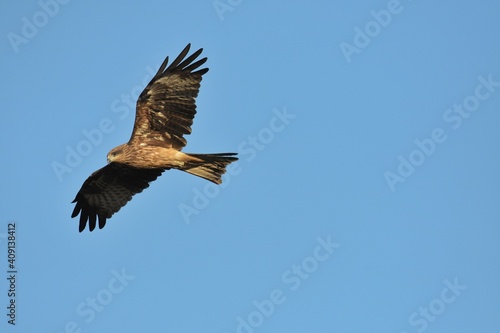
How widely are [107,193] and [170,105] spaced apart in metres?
2.02

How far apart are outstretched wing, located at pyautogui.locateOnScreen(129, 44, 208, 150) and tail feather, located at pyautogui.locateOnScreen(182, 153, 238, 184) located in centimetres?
50

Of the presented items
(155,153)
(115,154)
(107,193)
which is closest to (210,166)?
(155,153)

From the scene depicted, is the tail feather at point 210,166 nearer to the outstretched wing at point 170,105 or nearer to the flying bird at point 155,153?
the flying bird at point 155,153

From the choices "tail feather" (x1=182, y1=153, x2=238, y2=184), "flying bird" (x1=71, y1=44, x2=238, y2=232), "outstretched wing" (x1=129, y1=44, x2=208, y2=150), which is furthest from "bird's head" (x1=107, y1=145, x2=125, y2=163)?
"tail feather" (x1=182, y1=153, x2=238, y2=184)

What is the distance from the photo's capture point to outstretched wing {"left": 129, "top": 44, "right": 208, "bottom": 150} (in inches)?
537

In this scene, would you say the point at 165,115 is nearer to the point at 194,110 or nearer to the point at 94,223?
the point at 194,110

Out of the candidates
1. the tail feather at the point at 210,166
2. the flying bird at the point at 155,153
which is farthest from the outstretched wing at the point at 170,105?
the tail feather at the point at 210,166

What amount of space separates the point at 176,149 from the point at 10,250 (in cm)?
393

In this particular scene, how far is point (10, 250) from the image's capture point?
15.1 m

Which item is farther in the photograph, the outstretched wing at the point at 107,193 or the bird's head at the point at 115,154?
the outstretched wing at the point at 107,193

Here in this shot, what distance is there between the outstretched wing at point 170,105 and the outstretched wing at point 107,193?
86 cm

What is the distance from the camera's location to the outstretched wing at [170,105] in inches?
537

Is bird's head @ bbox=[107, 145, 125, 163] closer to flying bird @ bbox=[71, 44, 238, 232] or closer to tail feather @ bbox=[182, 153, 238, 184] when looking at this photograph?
flying bird @ bbox=[71, 44, 238, 232]

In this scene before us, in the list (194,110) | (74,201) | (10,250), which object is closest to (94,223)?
(74,201)
